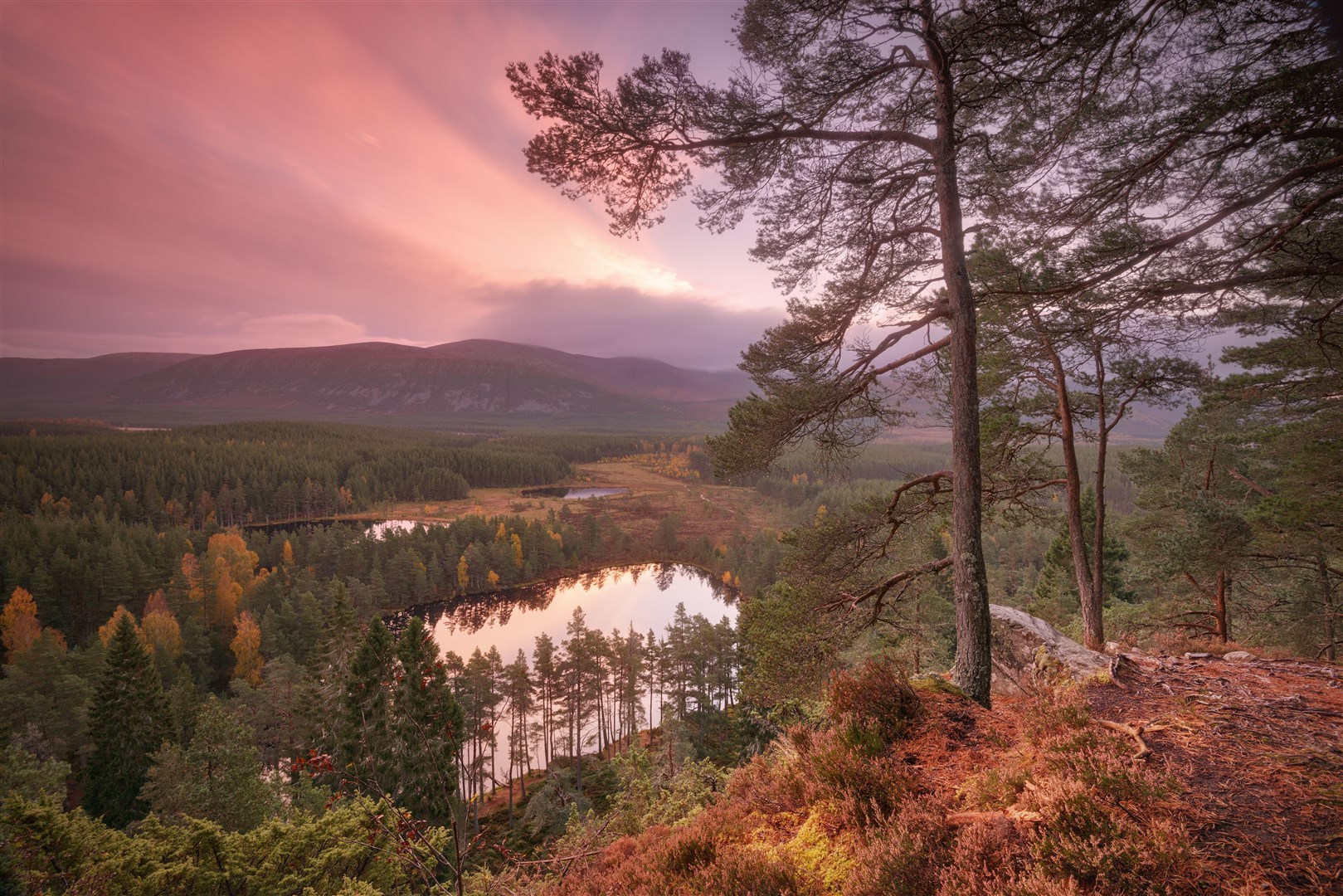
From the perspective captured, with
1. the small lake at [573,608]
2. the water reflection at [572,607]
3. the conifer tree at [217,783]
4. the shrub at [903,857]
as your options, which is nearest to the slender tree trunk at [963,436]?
the shrub at [903,857]

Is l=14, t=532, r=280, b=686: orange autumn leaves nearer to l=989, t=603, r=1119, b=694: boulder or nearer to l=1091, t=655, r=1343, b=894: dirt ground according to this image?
l=989, t=603, r=1119, b=694: boulder

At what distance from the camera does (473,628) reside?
49.2 metres

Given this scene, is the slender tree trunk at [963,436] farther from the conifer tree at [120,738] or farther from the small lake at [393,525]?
the small lake at [393,525]

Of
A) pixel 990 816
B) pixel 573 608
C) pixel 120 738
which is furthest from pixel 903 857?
pixel 573 608

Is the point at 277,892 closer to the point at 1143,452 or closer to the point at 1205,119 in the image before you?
the point at 1205,119

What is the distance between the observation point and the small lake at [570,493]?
118062 mm

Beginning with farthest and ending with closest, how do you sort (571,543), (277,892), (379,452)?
(379,452) < (571,543) < (277,892)

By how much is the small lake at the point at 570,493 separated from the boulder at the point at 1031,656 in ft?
362

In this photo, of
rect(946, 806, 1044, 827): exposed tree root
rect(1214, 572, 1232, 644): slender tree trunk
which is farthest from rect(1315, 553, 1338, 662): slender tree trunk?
rect(946, 806, 1044, 827): exposed tree root

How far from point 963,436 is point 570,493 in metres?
126

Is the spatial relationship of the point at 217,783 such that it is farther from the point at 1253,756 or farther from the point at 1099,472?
the point at 1099,472

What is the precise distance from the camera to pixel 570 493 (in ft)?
419

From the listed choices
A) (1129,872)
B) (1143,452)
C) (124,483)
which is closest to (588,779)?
(1143,452)

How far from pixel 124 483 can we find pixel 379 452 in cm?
4111
